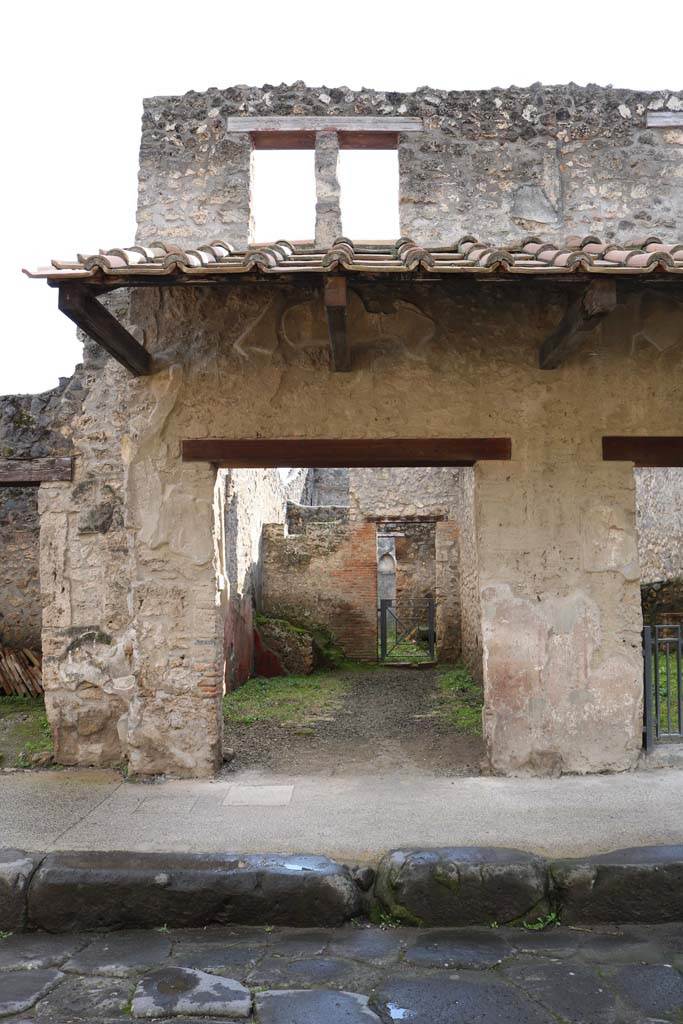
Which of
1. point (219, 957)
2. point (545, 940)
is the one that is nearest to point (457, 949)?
point (545, 940)

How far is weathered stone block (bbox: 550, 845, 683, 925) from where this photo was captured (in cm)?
375

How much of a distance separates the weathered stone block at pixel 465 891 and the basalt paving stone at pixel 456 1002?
0.48 metres

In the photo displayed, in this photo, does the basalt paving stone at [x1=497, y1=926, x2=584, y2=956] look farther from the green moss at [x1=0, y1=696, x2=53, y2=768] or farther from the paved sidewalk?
the green moss at [x1=0, y1=696, x2=53, y2=768]

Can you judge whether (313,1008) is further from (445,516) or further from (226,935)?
(445,516)

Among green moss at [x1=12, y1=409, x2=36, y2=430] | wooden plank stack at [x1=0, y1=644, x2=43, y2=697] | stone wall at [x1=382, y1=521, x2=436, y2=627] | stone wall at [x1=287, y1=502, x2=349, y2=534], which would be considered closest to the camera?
green moss at [x1=12, y1=409, x2=36, y2=430]

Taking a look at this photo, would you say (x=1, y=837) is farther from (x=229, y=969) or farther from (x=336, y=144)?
(x=336, y=144)

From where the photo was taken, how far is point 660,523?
1064cm

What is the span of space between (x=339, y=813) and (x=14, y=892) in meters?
1.74

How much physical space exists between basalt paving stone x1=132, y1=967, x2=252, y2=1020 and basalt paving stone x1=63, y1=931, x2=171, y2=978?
132 millimetres

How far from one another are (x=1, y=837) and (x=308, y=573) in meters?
9.00

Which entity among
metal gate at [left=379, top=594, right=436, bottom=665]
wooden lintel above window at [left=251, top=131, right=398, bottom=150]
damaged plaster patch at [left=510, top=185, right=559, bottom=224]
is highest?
wooden lintel above window at [left=251, top=131, right=398, bottom=150]

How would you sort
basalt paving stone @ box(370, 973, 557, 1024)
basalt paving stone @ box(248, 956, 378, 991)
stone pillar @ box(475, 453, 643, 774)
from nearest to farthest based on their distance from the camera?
basalt paving stone @ box(370, 973, 557, 1024) < basalt paving stone @ box(248, 956, 378, 991) < stone pillar @ box(475, 453, 643, 774)

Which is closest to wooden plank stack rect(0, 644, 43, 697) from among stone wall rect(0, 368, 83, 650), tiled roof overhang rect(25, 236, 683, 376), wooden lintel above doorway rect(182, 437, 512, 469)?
stone wall rect(0, 368, 83, 650)

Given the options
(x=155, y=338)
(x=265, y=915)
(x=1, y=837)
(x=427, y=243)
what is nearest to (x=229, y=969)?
(x=265, y=915)
